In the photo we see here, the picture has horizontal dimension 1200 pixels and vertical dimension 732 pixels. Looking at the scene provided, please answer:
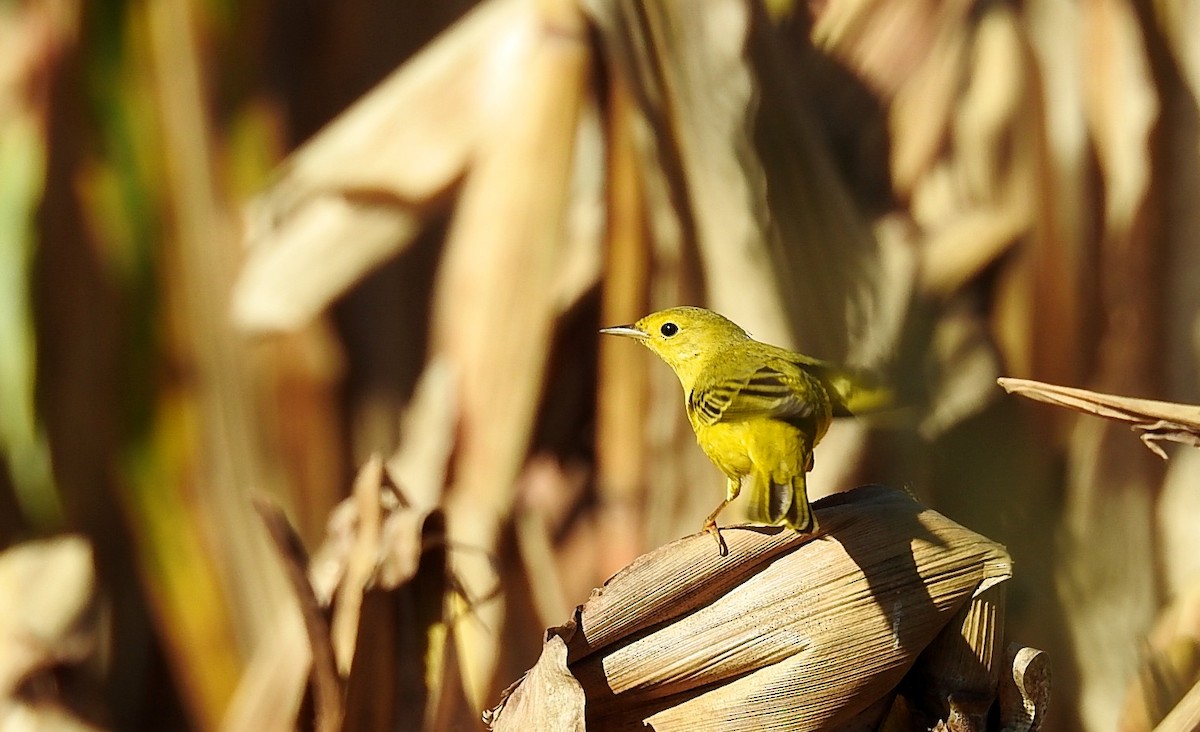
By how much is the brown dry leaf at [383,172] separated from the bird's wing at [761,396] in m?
0.42

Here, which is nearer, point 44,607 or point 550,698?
point 550,698

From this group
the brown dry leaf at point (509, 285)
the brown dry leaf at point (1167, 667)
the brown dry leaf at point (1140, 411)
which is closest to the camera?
the brown dry leaf at point (1140, 411)

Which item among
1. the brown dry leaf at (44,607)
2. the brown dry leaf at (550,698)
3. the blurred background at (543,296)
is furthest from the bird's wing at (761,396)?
the brown dry leaf at (44,607)

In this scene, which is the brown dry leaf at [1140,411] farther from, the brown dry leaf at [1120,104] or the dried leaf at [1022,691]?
the brown dry leaf at [1120,104]

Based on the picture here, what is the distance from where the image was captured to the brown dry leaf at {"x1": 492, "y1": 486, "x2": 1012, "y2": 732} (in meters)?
0.60

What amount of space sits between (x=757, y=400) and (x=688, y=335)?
19 cm

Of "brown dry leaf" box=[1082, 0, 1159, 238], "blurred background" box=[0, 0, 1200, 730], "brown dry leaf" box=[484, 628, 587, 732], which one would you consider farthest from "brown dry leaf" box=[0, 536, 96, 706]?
"brown dry leaf" box=[1082, 0, 1159, 238]

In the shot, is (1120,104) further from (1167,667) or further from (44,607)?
(44,607)

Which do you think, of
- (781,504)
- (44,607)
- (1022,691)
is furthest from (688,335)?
(44,607)

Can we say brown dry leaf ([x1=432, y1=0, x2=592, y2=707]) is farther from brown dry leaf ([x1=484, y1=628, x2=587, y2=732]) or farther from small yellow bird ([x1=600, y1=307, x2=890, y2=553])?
brown dry leaf ([x1=484, y1=628, x2=587, y2=732])

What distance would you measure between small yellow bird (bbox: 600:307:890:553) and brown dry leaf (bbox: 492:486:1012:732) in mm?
26

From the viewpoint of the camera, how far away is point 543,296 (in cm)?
111

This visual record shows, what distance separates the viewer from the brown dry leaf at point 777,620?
605mm

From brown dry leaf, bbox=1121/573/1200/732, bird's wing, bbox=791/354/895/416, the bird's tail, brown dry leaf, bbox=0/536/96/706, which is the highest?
bird's wing, bbox=791/354/895/416
